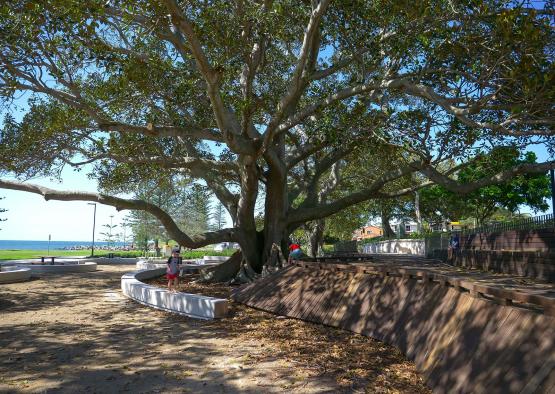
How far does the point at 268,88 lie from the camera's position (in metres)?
17.4

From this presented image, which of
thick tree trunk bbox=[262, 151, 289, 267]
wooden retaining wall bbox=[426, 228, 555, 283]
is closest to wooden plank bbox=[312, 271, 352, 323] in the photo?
thick tree trunk bbox=[262, 151, 289, 267]

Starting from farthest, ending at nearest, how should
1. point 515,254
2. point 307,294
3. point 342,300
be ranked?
point 515,254 → point 307,294 → point 342,300

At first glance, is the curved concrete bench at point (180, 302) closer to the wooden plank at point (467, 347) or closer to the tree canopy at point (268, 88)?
the tree canopy at point (268, 88)

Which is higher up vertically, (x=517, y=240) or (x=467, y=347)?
(x=517, y=240)

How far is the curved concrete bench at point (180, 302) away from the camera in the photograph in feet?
34.7

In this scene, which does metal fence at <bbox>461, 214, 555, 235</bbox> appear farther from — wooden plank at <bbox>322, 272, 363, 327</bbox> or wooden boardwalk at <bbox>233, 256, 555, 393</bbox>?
wooden plank at <bbox>322, 272, 363, 327</bbox>

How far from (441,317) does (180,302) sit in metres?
6.99

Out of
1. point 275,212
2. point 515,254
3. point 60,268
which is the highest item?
point 275,212

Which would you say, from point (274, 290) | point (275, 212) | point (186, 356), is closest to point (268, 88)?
point (275, 212)

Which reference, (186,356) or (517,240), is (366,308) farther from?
(517,240)

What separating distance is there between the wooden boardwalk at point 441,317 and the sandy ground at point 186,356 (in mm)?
393

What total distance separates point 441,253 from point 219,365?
2196cm

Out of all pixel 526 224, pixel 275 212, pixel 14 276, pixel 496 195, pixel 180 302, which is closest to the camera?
pixel 180 302

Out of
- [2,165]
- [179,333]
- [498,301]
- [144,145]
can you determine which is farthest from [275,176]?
[498,301]
